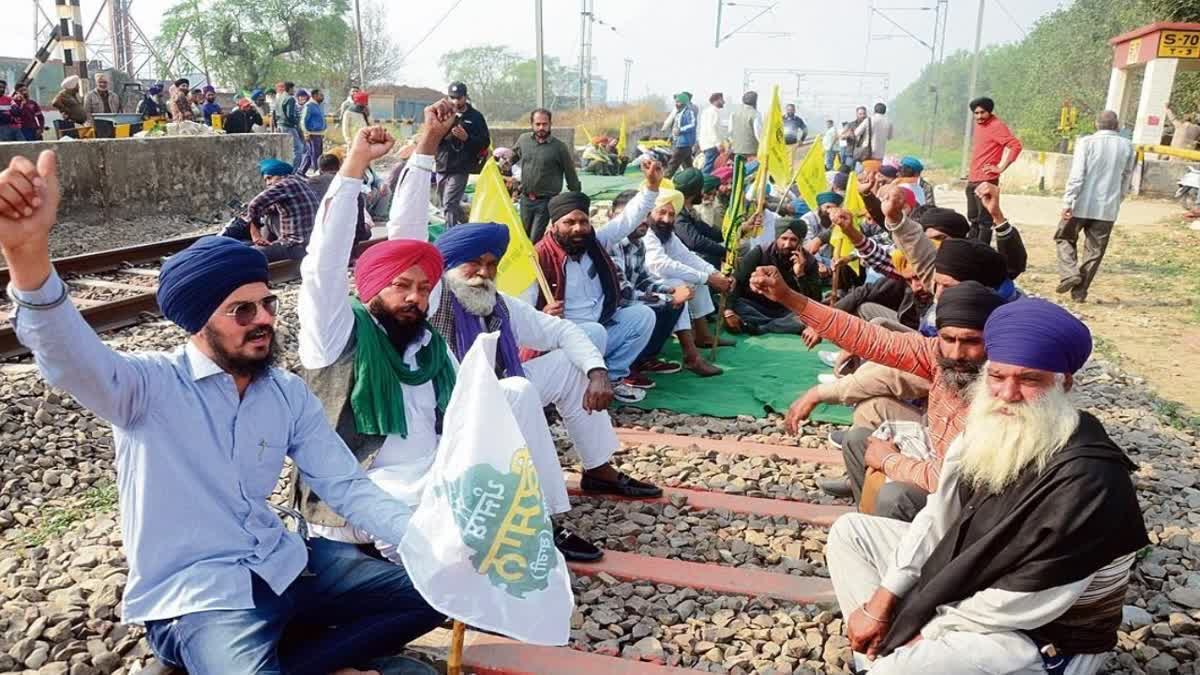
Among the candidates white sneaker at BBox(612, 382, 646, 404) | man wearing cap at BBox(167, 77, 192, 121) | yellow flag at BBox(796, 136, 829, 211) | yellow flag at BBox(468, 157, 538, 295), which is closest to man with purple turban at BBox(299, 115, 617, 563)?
yellow flag at BBox(468, 157, 538, 295)

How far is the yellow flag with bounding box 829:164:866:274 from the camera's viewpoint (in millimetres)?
7285

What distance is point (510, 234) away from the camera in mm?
5031

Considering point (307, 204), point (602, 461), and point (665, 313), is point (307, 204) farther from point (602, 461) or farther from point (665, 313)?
point (602, 461)

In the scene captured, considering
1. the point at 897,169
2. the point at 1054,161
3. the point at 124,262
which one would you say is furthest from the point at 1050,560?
the point at 1054,161

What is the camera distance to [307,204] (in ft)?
25.0

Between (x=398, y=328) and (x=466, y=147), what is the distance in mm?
6761

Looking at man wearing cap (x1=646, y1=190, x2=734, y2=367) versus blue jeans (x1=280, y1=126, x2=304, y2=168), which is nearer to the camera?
man wearing cap (x1=646, y1=190, x2=734, y2=367)

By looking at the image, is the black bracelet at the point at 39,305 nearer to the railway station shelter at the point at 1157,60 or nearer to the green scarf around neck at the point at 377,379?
the green scarf around neck at the point at 377,379

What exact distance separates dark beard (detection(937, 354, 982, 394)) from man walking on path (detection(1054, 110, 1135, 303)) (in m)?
Result: 6.77

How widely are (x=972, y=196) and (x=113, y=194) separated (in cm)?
1019

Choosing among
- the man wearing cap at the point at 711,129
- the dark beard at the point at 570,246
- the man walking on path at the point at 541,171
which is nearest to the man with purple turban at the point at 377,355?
the dark beard at the point at 570,246

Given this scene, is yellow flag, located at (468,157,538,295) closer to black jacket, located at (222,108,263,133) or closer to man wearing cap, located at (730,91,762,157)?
man wearing cap, located at (730,91,762,157)

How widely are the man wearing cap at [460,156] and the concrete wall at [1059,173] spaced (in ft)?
49.0

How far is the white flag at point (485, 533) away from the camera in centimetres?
213
